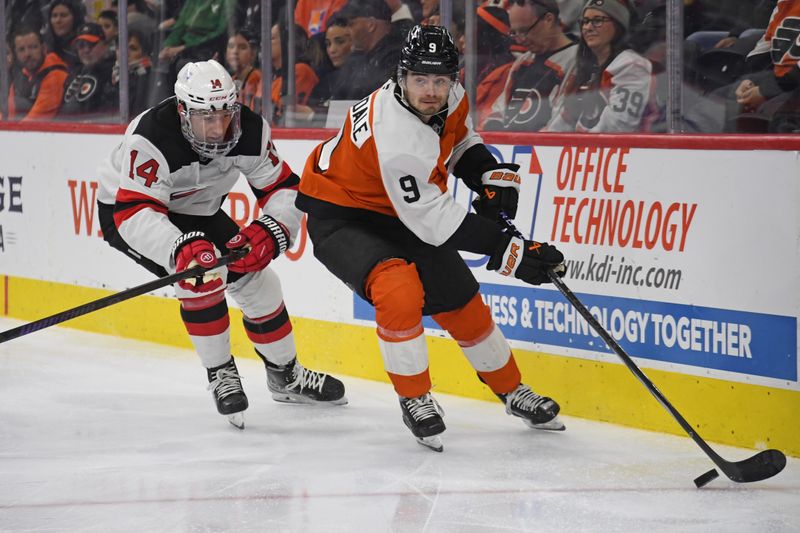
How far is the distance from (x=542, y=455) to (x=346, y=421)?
2.46 feet

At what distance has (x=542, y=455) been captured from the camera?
3422 millimetres

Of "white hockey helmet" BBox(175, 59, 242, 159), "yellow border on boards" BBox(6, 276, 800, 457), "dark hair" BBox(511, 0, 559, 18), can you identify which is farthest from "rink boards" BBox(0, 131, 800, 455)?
"white hockey helmet" BBox(175, 59, 242, 159)

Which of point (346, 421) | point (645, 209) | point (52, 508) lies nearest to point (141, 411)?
point (346, 421)

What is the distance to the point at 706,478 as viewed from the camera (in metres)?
3.04

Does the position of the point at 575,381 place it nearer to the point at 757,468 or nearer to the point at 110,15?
the point at 757,468

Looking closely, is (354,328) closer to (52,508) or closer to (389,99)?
(389,99)

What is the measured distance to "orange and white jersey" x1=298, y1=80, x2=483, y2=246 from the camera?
10.7 feet

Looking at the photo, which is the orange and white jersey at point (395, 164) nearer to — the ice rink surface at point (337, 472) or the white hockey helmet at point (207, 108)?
the white hockey helmet at point (207, 108)

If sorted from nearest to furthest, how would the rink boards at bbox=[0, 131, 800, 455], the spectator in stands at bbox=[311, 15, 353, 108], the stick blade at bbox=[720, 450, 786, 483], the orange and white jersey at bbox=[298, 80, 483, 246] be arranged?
the stick blade at bbox=[720, 450, 786, 483] < the orange and white jersey at bbox=[298, 80, 483, 246] < the rink boards at bbox=[0, 131, 800, 455] < the spectator in stands at bbox=[311, 15, 353, 108]

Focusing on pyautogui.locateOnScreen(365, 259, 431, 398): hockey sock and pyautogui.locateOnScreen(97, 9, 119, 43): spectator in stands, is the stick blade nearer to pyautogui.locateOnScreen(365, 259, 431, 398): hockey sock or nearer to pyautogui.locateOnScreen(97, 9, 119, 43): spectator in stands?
pyautogui.locateOnScreen(365, 259, 431, 398): hockey sock

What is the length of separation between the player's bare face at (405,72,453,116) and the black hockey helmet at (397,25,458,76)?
0.02m

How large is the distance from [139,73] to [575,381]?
278 centimetres

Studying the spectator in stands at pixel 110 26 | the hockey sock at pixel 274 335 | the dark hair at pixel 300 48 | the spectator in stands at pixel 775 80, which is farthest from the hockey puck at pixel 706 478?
the spectator in stands at pixel 110 26

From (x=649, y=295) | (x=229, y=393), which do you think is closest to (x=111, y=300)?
(x=229, y=393)
